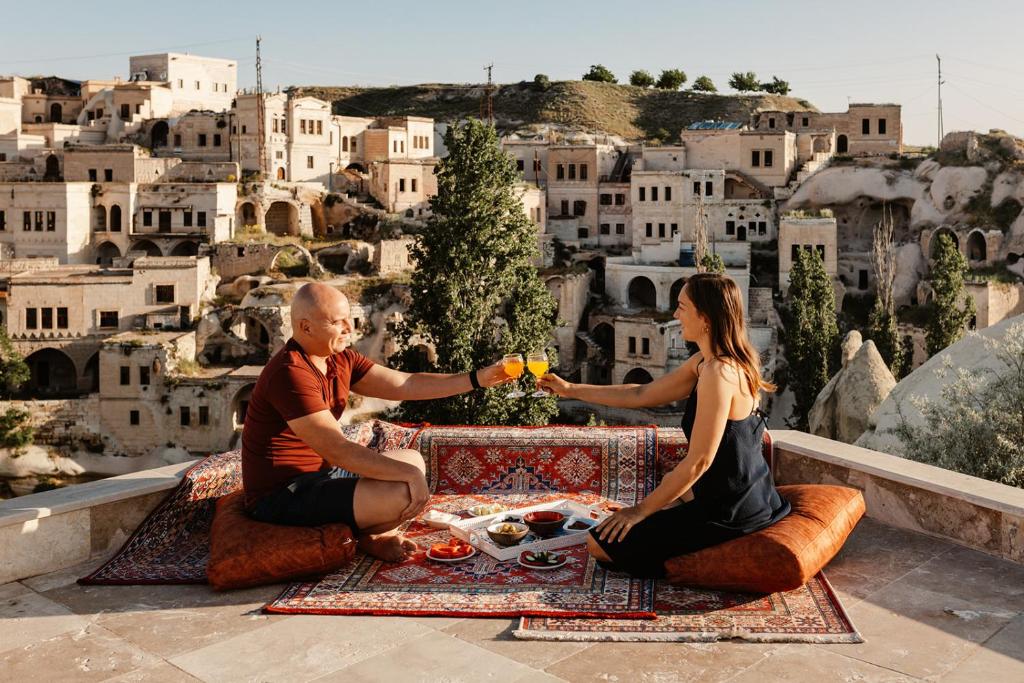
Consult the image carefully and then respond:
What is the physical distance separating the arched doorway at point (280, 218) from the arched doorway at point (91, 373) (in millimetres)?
12549

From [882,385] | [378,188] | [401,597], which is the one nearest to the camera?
[401,597]

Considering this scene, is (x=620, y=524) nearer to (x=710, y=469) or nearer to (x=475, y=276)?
(x=710, y=469)

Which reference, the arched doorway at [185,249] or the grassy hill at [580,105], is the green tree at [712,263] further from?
the grassy hill at [580,105]

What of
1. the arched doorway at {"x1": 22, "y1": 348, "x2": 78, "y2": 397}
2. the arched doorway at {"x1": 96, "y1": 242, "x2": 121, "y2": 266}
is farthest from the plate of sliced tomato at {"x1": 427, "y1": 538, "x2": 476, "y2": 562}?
the arched doorway at {"x1": 96, "y1": 242, "x2": 121, "y2": 266}

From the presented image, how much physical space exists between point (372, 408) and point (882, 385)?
17.9m

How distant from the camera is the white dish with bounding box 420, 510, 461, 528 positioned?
657cm

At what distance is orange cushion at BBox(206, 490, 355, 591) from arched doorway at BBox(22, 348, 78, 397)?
33842 millimetres

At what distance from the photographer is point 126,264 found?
42.0 m

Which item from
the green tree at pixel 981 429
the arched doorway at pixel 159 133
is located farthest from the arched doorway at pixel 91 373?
the green tree at pixel 981 429

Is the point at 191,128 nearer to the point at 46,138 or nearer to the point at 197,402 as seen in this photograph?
the point at 46,138

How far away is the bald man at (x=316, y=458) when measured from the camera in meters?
5.77

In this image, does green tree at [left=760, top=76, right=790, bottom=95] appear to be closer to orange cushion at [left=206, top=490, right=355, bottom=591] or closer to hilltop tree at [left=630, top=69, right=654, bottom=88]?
hilltop tree at [left=630, top=69, right=654, bottom=88]

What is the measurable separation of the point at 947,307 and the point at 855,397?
1448 cm

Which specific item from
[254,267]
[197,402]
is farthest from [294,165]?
[197,402]
